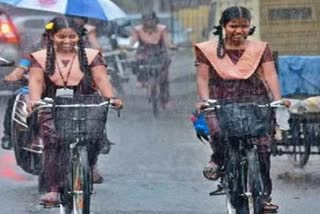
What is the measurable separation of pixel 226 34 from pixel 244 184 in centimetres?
114

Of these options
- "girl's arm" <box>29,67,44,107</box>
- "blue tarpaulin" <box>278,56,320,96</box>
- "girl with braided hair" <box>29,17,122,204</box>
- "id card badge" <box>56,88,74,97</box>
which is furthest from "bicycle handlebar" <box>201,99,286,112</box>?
"blue tarpaulin" <box>278,56,320,96</box>

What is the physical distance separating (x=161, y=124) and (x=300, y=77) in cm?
569

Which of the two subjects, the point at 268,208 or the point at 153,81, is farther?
the point at 153,81

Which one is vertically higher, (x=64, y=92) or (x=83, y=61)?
(x=83, y=61)

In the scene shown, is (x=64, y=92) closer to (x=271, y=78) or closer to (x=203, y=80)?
(x=203, y=80)

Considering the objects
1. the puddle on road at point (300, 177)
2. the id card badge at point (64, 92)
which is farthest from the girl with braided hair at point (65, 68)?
the puddle on road at point (300, 177)

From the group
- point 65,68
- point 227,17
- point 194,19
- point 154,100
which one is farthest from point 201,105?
point 194,19

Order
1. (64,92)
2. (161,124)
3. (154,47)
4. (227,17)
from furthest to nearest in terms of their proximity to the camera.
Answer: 1. (154,47)
2. (161,124)
3. (64,92)
4. (227,17)

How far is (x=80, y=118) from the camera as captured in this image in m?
8.66

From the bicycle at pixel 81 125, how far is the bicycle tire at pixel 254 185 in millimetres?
1023

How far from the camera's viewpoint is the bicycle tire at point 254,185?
8523mm

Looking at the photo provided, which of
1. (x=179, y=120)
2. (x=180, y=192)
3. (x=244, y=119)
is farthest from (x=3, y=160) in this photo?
(x=244, y=119)

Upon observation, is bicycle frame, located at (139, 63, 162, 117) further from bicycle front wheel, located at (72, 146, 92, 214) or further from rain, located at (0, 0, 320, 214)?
bicycle front wheel, located at (72, 146, 92, 214)

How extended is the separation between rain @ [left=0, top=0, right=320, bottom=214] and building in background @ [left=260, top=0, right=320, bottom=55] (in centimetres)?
1
